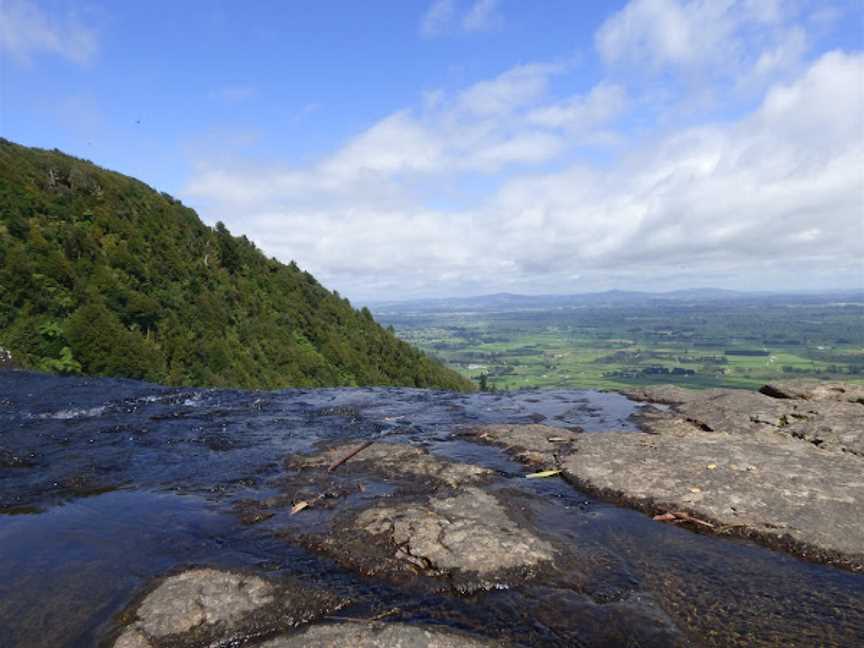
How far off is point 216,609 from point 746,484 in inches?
378

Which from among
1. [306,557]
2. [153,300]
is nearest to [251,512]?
[306,557]

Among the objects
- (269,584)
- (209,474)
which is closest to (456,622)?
(269,584)

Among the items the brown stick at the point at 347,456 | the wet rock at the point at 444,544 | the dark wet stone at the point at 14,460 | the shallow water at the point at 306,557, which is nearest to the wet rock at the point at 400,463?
the brown stick at the point at 347,456

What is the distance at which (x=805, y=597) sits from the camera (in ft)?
20.3

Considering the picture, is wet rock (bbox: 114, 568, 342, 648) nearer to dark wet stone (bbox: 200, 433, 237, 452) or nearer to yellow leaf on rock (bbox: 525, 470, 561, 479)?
yellow leaf on rock (bbox: 525, 470, 561, 479)

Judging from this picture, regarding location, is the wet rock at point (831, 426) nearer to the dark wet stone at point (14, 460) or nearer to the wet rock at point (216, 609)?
the wet rock at point (216, 609)

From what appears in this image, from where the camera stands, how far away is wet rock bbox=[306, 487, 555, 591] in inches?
265

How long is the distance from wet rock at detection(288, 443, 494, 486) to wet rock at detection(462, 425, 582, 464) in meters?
1.76

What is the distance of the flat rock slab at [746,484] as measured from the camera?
7.72 metres

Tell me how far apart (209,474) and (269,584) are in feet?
18.5

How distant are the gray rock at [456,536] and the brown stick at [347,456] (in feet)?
9.96

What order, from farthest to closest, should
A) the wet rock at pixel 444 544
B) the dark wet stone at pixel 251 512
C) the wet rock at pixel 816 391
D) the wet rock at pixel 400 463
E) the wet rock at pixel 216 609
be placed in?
the wet rock at pixel 816 391, the wet rock at pixel 400 463, the dark wet stone at pixel 251 512, the wet rock at pixel 444 544, the wet rock at pixel 216 609

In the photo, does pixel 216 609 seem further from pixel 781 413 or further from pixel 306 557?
pixel 781 413

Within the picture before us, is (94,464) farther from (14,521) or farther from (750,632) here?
(750,632)
